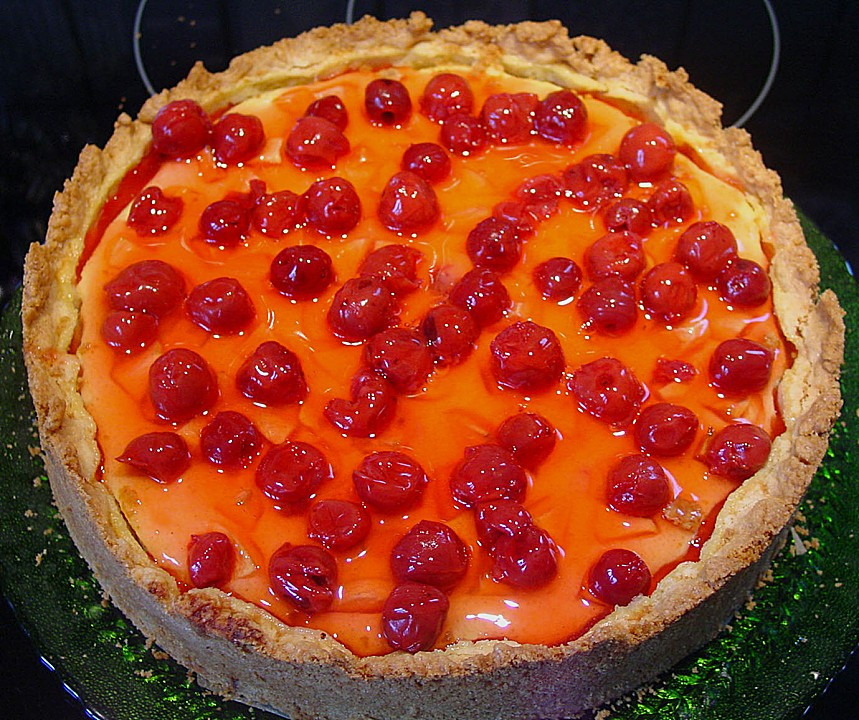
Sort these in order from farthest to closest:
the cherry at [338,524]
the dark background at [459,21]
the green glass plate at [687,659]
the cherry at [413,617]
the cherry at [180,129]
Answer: the dark background at [459,21]
the cherry at [180,129]
the green glass plate at [687,659]
the cherry at [338,524]
the cherry at [413,617]

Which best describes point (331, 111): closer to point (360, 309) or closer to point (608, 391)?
point (360, 309)

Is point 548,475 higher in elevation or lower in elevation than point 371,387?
lower

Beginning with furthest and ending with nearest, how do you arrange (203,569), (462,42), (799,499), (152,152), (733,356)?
(462,42) < (152,152) < (733,356) < (799,499) < (203,569)

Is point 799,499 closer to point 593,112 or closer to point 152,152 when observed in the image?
point 593,112

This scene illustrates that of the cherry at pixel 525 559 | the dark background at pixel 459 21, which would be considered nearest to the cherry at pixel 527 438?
the cherry at pixel 525 559

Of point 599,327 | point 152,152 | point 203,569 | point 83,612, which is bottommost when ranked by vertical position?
point 83,612

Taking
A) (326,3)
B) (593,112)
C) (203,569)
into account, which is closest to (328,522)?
(203,569)

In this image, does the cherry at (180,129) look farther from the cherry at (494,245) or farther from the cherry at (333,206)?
the cherry at (494,245)
